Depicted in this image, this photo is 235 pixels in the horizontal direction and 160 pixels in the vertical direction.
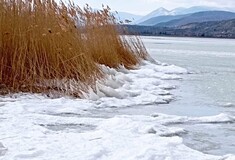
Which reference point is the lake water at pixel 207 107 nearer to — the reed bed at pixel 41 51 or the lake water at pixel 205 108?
the lake water at pixel 205 108

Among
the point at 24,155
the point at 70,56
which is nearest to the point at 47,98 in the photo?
the point at 70,56

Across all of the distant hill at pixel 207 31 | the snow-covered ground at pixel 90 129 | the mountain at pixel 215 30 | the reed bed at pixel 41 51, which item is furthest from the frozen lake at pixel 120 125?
A: the mountain at pixel 215 30

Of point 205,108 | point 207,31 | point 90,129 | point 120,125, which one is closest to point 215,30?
point 207,31

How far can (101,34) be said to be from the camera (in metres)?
8.20

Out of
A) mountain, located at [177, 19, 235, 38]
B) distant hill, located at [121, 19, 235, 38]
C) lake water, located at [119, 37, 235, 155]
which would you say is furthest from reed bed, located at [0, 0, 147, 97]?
mountain, located at [177, 19, 235, 38]

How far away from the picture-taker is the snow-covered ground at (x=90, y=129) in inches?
108

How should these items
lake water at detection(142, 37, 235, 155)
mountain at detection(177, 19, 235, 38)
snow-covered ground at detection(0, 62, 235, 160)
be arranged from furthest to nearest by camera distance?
mountain at detection(177, 19, 235, 38)
lake water at detection(142, 37, 235, 155)
snow-covered ground at detection(0, 62, 235, 160)

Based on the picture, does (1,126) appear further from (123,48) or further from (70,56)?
(123,48)

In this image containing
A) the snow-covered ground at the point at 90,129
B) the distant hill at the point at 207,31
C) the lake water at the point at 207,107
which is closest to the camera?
the snow-covered ground at the point at 90,129

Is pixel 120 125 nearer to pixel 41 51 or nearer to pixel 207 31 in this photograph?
pixel 41 51

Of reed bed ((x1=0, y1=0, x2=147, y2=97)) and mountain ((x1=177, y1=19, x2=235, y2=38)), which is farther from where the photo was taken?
mountain ((x1=177, y1=19, x2=235, y2=38))

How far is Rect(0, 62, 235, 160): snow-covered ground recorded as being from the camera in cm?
275

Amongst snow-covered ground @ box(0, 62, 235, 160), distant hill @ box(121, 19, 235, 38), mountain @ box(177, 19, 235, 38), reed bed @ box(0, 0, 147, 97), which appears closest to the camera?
snow-covered ground @ box(0, 62, 235, 160)

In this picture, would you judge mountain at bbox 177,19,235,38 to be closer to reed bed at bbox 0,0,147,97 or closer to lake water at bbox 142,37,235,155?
lake water at bbox 142,37,235,155
